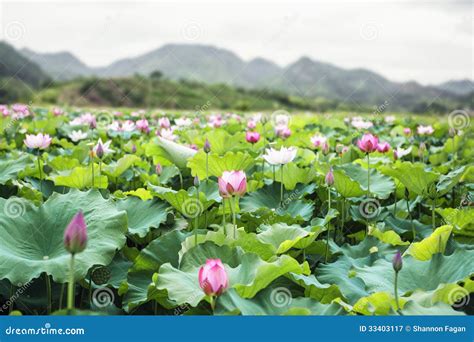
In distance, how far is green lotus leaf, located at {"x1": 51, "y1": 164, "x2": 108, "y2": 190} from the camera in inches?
104

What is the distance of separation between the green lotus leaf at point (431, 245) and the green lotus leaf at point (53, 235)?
1122 millimetres

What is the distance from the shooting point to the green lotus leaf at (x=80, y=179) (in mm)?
2639

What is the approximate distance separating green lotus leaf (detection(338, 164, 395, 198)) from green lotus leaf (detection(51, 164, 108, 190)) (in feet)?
4.74

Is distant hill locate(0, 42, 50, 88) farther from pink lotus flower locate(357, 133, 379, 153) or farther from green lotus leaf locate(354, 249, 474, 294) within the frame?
green lotus leaf locate(354, 249, 474, 294)

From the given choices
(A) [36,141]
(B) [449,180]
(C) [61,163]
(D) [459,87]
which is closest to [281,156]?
(B) [449,180]

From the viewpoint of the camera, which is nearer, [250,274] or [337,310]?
[337,310]

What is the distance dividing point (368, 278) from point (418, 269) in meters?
0.20

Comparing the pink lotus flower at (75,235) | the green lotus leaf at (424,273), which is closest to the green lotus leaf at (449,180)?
the green lotus leaf at (424,273)

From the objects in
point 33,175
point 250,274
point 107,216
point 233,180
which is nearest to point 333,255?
point 233,180

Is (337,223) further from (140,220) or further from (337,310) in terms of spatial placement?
(337,310)

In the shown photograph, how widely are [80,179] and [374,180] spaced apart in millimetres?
1687

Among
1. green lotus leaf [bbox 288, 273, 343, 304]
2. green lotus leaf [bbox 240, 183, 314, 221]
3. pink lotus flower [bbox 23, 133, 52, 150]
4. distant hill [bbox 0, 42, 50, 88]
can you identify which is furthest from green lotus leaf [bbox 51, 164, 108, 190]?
distant hill [bbox 0, 42, 50, 88]

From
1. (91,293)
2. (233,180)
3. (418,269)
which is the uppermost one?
(233,180)

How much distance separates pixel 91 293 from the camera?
1.83m
